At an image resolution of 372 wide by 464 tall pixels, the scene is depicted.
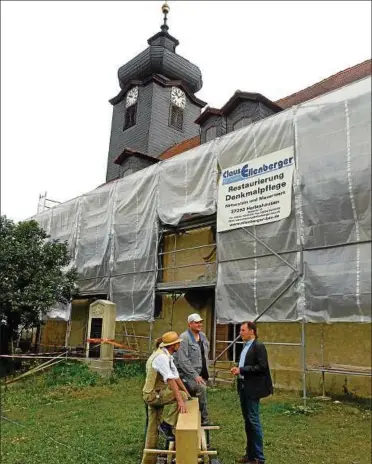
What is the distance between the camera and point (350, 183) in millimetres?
2023

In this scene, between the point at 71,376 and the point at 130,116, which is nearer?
the point at 71,376

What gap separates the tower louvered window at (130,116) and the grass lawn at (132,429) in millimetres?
13401

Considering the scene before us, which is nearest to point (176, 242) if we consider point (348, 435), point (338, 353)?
point (338, 353)

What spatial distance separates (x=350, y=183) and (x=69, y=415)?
7597 mm

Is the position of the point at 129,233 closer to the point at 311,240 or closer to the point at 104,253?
the point at 104,253

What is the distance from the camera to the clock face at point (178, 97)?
2061 cm

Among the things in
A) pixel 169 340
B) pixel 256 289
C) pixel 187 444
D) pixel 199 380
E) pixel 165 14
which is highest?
pixel 165 14

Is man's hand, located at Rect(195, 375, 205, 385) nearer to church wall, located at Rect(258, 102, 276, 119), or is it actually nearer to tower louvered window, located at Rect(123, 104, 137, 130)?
church wall, located at Rect(258, 102, 276, 119)

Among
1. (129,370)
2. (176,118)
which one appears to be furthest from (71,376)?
(176,118)

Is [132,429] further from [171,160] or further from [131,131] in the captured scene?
[131,131]

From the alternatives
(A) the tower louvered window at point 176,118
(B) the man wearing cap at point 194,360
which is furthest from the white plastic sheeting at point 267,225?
(A) the tower louvered window at point 176,118

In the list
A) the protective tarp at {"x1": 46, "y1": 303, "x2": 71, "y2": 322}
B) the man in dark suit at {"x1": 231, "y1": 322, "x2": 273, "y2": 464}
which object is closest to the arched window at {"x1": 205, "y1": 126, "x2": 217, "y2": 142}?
the protective tarp at {"x1": 46, "y1": 303, "x2": 71, "y2": 322}

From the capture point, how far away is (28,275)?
45.6 feet

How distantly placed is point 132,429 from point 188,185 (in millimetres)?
6566
